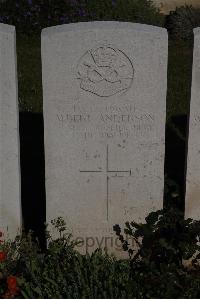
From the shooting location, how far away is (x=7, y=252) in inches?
164

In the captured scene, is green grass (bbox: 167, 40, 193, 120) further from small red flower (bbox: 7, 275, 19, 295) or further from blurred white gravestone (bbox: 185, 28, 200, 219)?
small red flower (bbox: 7, 275, 19, 295)

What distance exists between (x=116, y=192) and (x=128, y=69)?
36.2 inches

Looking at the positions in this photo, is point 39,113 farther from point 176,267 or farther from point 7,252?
point 176,267

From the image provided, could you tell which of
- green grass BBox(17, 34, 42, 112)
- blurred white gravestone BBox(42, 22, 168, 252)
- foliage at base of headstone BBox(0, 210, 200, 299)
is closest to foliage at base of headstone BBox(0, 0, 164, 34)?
green grass BBox(17, 34, 42, 112)

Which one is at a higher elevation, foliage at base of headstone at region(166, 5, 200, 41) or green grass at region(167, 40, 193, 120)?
foliage at base of headstone at region(166, 5, 200, 41)

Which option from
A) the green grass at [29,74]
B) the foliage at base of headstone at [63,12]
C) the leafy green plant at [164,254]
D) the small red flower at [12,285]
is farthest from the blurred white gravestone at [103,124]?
the foliage at base of headstone at [63,12]

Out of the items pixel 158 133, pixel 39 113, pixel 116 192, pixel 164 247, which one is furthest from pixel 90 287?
pixel 39 113

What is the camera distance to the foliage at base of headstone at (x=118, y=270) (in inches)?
142

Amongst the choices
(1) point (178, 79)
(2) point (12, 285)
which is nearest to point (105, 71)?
(2) point (12, 285)

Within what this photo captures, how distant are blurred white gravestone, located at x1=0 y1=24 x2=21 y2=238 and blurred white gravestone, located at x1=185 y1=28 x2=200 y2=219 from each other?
1.20m

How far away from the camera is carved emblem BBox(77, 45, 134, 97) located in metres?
3.95

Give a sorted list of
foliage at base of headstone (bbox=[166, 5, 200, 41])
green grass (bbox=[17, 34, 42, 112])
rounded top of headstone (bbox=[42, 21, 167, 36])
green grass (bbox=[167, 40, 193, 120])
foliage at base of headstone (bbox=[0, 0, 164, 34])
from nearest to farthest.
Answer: rounded top of headstone (bbox=[42, 21, 167, 36]) < green grass (bbox=[167, 40, 193, 120]) < green grass (bbox=[17, 34, 42, 112]) < foliage at base of headstone (bbox=[0, 0, 164, 34]) < foliage at base of headstone (bbox=[166, 5, 200, 41])

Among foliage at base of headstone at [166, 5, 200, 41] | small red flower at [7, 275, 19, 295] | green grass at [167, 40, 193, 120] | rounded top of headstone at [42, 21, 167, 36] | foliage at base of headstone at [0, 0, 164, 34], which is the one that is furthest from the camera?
foliage at base of headstone at [166, 5, 200, 41]

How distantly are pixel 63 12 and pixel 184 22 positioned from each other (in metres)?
2.07
